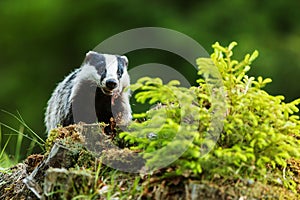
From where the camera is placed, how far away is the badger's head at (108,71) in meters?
3.16


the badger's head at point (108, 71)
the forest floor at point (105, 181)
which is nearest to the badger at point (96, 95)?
the badger's head at point (108, 71)

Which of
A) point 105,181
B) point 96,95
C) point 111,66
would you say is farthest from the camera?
point 96,95

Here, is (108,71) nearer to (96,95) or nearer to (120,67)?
(120,67)

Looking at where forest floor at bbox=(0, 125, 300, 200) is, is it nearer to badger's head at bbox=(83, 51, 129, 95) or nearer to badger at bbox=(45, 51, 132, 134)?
badger's head at bbox=(83, 51, 129, 95)

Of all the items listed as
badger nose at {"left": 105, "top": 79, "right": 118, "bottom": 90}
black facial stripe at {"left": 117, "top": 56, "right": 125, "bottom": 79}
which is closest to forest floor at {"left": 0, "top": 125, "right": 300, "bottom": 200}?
badger nose at {"left": 105, "top": 79, "right": 118, "bottom": 90}

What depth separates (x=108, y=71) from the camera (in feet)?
10.6

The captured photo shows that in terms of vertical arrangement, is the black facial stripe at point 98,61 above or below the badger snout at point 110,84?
above

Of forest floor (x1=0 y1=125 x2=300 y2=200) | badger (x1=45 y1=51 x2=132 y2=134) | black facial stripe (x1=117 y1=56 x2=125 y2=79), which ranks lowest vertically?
forest floor (x1=0 y1=125 x2=300 y2=200)

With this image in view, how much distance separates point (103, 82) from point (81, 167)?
1.05 meters

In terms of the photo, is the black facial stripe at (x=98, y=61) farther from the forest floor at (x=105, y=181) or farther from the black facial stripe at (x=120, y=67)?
the forest floor at (x=105, y=181)

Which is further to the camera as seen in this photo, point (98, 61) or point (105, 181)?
point (98, 61)

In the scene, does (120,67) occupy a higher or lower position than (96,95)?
higher

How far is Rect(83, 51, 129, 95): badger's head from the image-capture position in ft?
10.4

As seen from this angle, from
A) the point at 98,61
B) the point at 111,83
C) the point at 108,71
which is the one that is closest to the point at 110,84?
the point at 111,83
